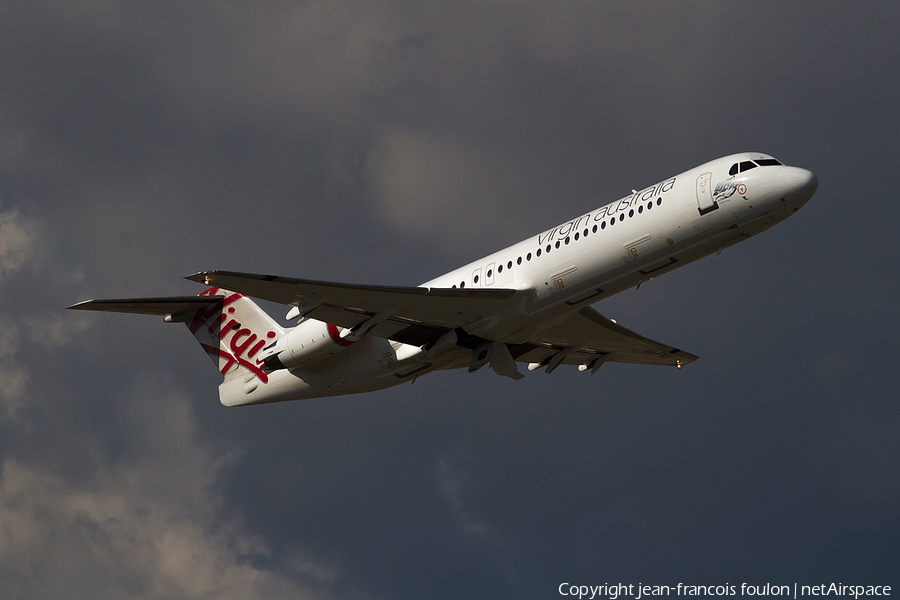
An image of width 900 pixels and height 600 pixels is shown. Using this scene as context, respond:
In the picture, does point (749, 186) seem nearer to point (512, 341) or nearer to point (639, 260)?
point (639, 260)

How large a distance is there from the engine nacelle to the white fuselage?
2.00 metres

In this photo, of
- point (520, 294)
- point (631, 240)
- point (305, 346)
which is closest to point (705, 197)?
point (631, 240)

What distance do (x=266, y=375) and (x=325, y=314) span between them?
7002 millimetres

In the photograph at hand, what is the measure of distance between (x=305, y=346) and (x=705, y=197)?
11.8m

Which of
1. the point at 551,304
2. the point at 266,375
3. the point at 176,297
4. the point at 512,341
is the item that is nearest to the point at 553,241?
the point at 551,304

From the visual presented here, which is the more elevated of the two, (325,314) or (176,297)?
(176,297)

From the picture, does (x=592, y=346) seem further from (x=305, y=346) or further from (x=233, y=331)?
(x=233, y=331)

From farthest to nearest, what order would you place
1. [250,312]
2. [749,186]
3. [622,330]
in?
1. [250,312]
2. [622,330]
3. [749,186]

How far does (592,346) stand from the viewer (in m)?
30.9

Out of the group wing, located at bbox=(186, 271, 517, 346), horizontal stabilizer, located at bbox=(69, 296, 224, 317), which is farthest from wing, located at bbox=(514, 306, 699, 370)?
horizontal stabilizer, located at bbox=(69, 296, 224, 317)

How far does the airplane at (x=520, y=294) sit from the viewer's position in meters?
23.4

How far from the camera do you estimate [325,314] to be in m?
25.4

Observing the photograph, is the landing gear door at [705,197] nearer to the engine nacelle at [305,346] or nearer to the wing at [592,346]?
the wing at [592,346]

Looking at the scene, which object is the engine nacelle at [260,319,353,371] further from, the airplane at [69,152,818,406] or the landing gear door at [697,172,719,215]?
the landing gear door at [697,172,719,215]
